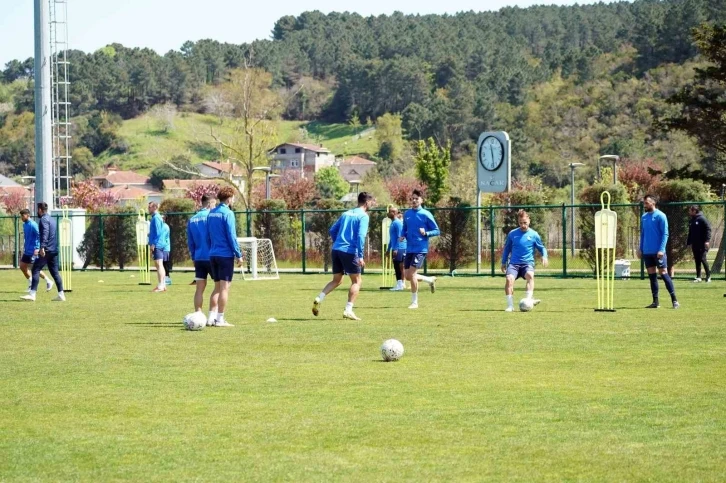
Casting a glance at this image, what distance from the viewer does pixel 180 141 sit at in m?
181

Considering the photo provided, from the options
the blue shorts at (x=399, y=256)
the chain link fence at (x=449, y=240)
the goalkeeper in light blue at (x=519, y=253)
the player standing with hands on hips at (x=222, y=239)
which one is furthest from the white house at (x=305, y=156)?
the player standing with hands on hips at (x=222, y=239)

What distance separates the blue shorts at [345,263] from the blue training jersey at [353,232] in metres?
0.07

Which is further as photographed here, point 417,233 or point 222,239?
point 417,233

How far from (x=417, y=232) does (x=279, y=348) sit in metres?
7.75

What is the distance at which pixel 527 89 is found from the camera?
482ft

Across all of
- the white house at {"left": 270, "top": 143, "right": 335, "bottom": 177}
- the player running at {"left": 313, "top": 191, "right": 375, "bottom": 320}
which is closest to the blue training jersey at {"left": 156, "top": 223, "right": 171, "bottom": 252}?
the player running at {"left": 313, "top": 191, "right": 375, "bottom": 320}

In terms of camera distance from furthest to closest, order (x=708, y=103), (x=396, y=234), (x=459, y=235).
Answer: (x=459, y=235) → (x=708, y=103) → (x=396, y=234)

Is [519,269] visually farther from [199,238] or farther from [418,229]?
[199,238]

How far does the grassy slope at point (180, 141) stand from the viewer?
17488 centimetres

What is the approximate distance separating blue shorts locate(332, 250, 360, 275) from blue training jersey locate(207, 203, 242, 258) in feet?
6.65

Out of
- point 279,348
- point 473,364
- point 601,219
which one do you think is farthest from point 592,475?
point 601,219

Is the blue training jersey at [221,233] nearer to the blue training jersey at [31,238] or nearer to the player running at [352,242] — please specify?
the player running at [352,242]

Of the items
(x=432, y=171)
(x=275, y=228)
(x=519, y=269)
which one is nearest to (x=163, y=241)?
(x=519, y=269)

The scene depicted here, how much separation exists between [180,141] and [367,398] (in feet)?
568
